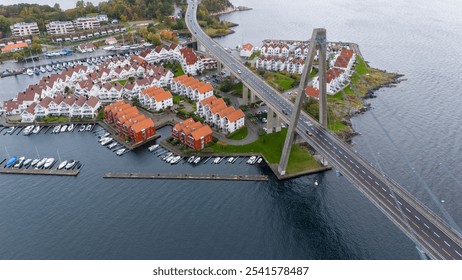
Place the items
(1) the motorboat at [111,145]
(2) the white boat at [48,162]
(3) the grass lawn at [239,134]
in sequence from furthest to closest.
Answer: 1. (3) the grass lawn at [239,134]
2. (1) the motorboat at [111,145]
3. (2) the white boat at [48,162]

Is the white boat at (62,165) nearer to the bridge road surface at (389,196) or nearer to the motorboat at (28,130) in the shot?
the motorboat at (28,130)

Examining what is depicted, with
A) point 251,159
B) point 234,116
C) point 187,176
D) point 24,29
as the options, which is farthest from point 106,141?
point 24,29

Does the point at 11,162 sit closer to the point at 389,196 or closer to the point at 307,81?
the point at 307,81

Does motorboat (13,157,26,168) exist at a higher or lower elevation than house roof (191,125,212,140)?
lower

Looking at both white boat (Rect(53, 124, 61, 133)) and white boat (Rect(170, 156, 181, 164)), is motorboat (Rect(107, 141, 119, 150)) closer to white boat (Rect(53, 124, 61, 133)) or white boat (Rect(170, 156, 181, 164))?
white boat (Rect(170, 156, 181, 164))

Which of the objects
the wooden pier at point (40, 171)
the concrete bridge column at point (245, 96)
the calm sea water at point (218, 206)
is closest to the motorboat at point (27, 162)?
the wooden pier at point (40, 171)

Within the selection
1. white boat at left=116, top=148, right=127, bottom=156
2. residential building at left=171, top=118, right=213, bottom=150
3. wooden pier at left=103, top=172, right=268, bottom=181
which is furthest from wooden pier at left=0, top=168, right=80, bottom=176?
residential building at left=171, top=118, right=213, bottom=150
